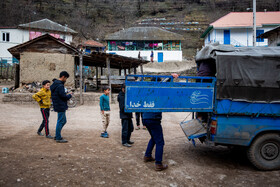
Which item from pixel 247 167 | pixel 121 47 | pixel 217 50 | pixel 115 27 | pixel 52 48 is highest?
pixel 115 27

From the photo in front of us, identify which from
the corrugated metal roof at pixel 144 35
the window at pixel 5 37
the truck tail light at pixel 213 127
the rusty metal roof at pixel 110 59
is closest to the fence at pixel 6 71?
the rusty metal roof at pixel 110 59

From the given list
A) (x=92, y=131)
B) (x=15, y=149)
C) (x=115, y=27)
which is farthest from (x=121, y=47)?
(x=15, y=149)

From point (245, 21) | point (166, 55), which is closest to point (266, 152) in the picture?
point (166, 55)

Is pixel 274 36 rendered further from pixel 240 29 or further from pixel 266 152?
pixel 240 29

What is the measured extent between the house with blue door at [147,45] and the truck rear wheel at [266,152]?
1198 inches

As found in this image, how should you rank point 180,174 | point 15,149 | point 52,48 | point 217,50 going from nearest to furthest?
point 180,174, point 217,50, point 15,149, point 52,48

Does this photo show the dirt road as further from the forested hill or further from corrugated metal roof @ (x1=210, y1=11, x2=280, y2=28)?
the forested hill

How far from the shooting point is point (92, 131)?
7191 millimetres

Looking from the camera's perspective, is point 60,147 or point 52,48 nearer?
point 60,147

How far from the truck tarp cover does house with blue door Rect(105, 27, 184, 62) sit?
98.9 feet

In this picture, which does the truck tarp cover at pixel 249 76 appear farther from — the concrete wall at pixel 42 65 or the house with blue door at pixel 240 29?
the house with blue door at pixel 240 29

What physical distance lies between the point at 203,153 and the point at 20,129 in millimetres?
5763

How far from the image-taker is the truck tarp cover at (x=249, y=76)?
4.07m

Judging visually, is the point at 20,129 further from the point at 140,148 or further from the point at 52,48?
the point at 52,48
